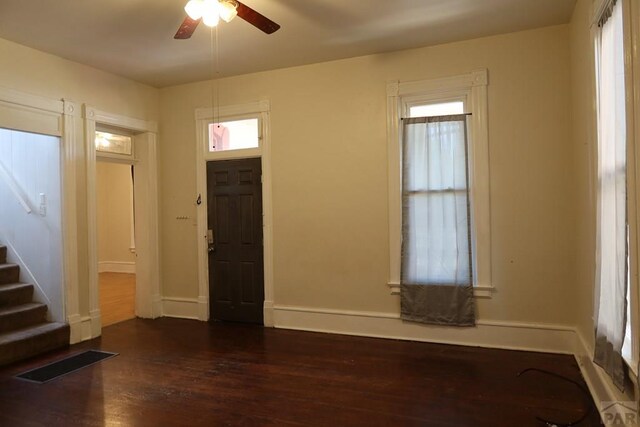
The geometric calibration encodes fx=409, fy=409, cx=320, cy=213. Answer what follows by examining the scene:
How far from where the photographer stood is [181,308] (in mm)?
5184

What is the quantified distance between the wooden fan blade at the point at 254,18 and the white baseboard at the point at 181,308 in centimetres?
348

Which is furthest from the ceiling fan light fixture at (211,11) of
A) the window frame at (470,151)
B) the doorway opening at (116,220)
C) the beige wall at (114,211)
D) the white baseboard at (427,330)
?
the beige wall at (114,211)

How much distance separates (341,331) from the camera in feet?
14.4

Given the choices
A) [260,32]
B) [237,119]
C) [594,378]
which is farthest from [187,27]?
[594,378]

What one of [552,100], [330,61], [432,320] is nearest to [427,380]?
[432,320]

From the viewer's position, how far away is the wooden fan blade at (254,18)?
2.63m

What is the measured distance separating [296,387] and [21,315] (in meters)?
2.97

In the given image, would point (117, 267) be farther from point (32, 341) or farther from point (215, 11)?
point (215, 11)

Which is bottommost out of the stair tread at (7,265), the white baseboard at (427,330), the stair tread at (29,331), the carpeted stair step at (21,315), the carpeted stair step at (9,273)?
the white baseboard at (427,330)

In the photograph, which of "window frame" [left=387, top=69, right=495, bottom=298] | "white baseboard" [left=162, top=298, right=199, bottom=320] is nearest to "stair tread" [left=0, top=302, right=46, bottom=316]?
"white baseboard" [left=162, top=298, right=199, bottom=320]

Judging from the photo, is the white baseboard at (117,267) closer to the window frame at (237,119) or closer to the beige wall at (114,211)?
the beige wall at (114,211)

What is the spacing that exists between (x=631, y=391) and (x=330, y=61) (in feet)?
12.3

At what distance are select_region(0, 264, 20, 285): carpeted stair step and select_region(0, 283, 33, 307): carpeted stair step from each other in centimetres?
7

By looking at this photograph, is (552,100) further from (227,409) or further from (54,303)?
(54,303)
